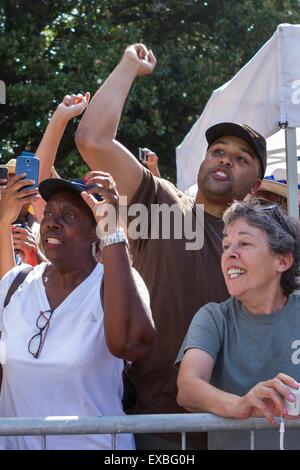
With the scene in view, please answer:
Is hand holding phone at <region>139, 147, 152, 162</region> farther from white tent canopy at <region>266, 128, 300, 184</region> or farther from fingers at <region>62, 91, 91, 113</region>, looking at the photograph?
white tent canopy at <region>266, 128, 300, 184</region>

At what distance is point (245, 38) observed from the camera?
12953 millimetres

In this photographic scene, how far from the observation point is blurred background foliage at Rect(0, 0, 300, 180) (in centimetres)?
1142

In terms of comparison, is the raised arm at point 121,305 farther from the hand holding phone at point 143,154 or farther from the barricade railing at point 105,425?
the hand holding phone at point 143,154

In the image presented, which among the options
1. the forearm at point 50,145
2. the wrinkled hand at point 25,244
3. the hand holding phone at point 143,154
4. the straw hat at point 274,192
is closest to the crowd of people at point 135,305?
the wrinkled hand at point 25,244

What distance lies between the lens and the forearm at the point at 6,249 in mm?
3322

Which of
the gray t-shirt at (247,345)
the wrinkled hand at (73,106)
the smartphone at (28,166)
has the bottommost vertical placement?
the gray t-shirt at (247,345)

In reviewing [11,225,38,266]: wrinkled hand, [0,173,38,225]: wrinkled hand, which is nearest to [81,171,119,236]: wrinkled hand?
[0,173,38,225]: wrinkled hand

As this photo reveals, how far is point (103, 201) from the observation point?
2.86 m

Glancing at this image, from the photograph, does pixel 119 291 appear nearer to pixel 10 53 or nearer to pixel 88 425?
pixel 88 425

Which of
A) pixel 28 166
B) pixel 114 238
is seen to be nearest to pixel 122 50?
pixel 28 166

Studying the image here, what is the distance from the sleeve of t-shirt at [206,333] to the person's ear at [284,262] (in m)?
0.25

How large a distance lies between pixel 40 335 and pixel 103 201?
19.2 inches

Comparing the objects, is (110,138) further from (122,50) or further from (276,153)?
(122,50)

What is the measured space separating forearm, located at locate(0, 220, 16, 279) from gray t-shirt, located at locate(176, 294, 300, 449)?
2.83ft
